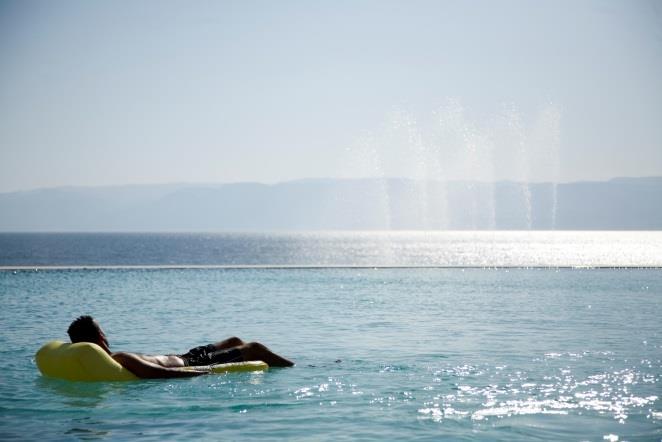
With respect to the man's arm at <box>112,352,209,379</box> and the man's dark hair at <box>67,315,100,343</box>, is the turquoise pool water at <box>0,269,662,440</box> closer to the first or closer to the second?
the man's arm at <box>112,352,209,379</box>

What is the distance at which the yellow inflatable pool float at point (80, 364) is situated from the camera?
955 centimetres

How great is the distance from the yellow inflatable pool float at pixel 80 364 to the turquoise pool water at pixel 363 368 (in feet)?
0.58

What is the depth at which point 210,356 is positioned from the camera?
1029 cm

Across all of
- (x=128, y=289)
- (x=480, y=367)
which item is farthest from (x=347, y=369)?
(x=128, y=289)

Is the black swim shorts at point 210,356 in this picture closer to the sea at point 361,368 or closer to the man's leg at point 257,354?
the man's leg at point 257,354

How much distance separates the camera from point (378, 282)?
3167 centimetres

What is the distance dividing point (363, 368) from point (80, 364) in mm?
4093

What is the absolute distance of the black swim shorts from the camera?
1023 centimetres

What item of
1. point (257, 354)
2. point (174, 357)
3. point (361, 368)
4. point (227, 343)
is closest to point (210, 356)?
point (227, 343)

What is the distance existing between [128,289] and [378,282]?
10623 millimetres

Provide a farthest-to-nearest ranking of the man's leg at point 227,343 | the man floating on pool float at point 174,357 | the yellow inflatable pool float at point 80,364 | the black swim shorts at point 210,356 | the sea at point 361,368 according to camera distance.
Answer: the man's leg at point 227,343 → the black swim shorts at point 210,356 → the man floating on pool float at point 174,357 → the yellow inflatable pool float at point 80,364 → the sea at point 361,368

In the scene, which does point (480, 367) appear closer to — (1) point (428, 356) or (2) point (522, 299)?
(1) point (428, 356)

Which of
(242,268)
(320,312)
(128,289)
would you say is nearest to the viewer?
(320,312)

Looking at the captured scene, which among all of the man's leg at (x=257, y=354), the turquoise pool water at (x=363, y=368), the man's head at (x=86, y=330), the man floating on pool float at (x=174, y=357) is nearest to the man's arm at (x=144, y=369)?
the man floating on pool float at (x=174, y=357)
